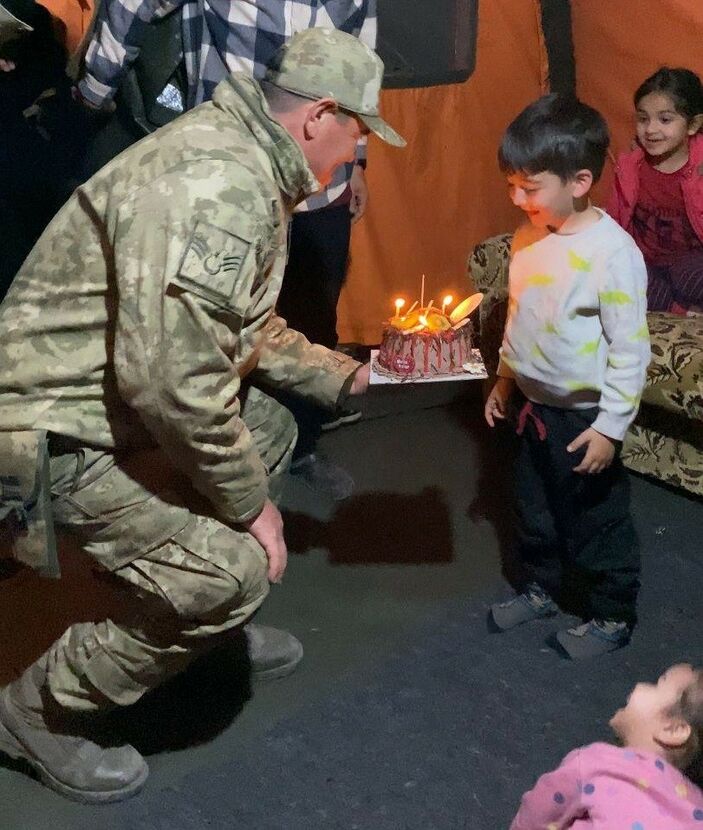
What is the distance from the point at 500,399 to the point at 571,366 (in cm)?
30

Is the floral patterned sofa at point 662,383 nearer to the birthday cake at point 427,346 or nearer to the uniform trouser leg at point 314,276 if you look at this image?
the uniform trouser leg at point 314,276

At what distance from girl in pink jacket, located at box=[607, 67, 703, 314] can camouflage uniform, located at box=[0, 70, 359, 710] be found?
1.69 meters

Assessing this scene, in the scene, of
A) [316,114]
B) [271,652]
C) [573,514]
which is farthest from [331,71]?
[271,652]

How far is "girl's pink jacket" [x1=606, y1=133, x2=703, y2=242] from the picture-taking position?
2852 millimetres

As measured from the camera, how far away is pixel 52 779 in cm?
174

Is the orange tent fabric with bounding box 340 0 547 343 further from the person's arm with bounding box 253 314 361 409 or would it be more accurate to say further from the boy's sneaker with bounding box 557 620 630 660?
the boy's sneaker with bounding box 557 620 630 660

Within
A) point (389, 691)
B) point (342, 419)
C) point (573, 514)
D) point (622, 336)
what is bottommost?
point (389, 691)

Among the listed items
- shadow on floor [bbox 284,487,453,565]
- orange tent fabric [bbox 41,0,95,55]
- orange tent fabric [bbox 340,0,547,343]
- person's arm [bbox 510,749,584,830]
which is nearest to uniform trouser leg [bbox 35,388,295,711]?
person's arm [bbox 510,749,584,830]

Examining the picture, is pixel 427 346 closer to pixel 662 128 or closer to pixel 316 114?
pixel 316 114

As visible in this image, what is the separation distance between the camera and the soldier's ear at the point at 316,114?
1466 mm

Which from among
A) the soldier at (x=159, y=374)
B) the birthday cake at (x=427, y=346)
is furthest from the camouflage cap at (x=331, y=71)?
the birthday cake at (x=427, y=346)

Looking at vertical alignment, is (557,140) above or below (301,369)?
above

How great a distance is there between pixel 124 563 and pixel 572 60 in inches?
104

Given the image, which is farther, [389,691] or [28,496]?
[389,691]
